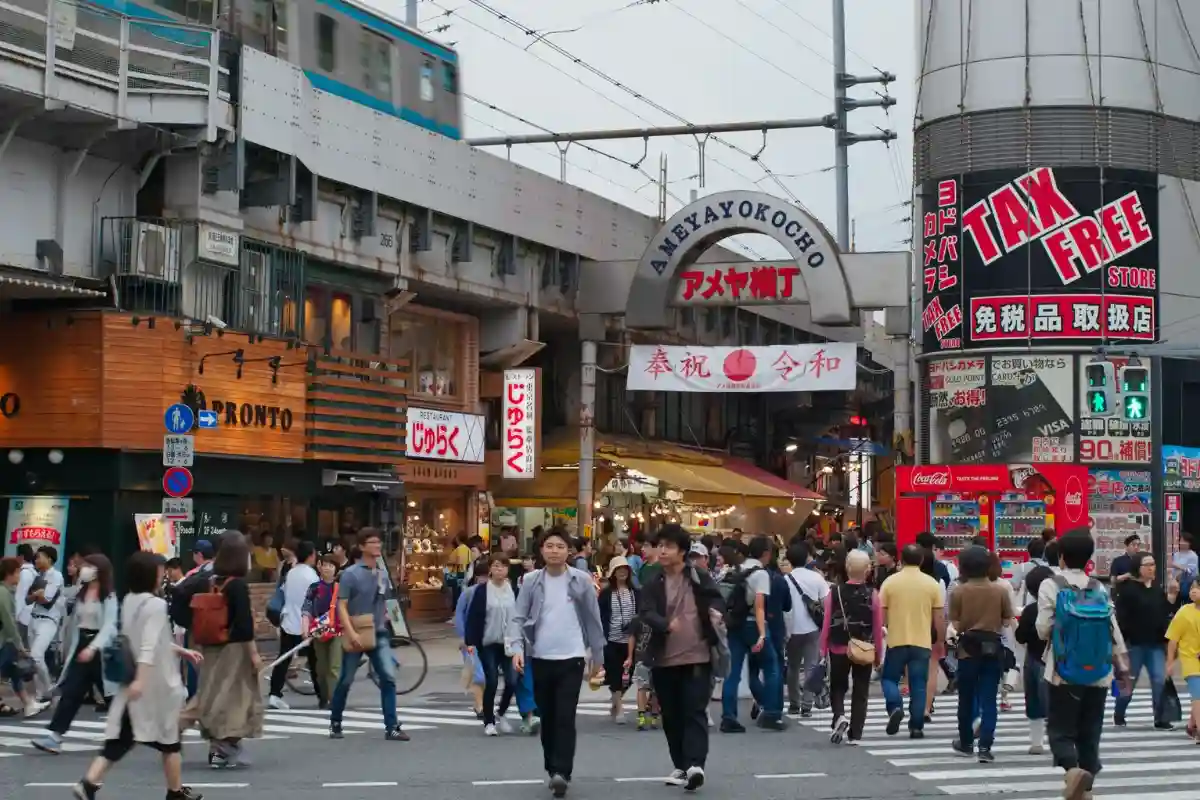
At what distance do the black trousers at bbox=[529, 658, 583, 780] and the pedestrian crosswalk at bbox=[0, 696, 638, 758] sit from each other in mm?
4732

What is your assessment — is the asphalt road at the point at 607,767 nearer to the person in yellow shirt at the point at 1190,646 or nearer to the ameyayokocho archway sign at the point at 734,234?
the person in yellow shirt at the point at 1190,646

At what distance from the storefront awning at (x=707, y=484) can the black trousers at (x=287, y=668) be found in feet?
58.7

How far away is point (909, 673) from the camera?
50.9ft

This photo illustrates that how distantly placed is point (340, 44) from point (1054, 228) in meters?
16.6

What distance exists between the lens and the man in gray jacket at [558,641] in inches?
471

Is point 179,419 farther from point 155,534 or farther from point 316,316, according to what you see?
point 316,316

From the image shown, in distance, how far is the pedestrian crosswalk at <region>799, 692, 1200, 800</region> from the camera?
12.6 meters

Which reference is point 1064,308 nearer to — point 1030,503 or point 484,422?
point 1030,503

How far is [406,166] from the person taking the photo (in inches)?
1223

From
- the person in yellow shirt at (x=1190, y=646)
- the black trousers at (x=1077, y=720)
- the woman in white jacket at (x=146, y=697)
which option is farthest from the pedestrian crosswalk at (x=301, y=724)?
the black trousers at (x=1077, y=720)

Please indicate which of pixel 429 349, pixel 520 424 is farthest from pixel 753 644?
pixel 429 349

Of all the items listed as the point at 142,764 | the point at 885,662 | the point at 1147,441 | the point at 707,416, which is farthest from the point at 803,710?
the point at 707,416

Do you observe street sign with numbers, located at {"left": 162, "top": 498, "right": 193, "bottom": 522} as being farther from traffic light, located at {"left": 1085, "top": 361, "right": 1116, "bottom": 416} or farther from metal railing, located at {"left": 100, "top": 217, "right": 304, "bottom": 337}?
traffic light, located at {"left": 1085, "top": 361, "right": 1116, "bottom": 416}

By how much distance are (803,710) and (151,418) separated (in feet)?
35.6
